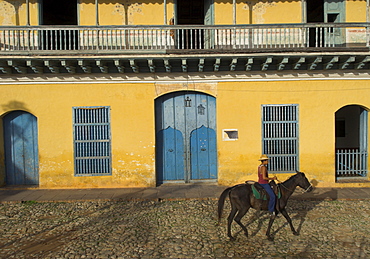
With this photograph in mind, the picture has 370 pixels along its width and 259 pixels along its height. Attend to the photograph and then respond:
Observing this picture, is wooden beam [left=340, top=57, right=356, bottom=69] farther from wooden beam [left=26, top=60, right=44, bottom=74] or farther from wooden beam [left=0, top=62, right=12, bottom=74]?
wooden beam [left=0, top=62, right=12, bottom=74]

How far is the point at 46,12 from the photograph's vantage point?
37.4 ft

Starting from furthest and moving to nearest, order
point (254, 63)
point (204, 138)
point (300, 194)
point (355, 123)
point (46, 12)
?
point (355, 123), point (46, 12), point (204, 138), point (254, 63), point (300, 194)

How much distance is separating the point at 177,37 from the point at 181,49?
1.06 metres

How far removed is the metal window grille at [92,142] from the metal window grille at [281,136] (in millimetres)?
5082

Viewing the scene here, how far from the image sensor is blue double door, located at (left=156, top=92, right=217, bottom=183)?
34.3 ft

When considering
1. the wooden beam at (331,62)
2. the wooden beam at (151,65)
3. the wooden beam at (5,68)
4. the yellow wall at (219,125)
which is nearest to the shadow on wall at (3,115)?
the yellow wall at (219,125)

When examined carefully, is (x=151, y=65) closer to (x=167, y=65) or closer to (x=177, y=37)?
(x=167, y=65)

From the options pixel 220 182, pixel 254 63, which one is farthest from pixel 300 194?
pixel 254 63

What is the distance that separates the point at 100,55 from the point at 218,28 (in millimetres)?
3612

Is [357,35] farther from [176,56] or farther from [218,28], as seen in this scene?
[176,56]

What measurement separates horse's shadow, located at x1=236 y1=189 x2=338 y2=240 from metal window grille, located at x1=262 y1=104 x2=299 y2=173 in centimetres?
131

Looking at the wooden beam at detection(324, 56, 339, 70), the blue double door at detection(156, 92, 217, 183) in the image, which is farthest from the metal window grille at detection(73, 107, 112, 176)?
the wooden beam at detection(324, 56, 339, 70)

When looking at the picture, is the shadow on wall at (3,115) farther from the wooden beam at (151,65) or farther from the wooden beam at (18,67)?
the wooden beam at (151,65)

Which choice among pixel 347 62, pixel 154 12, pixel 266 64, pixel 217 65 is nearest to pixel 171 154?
pixel 217 65
